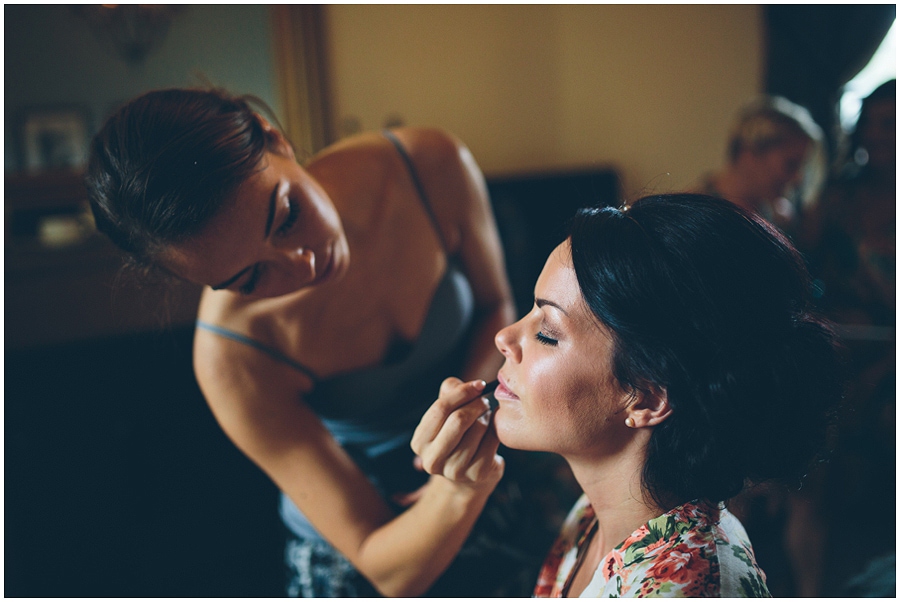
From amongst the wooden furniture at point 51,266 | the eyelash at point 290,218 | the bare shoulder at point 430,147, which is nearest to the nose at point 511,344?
the eyelash at point 290,218

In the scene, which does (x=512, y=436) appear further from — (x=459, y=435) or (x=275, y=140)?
(x=275, y=140)

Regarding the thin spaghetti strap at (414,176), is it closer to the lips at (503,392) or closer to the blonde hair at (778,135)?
the lips at (503,392)

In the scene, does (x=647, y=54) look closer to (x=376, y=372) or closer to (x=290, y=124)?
(x=290, y=124)

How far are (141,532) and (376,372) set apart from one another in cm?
187

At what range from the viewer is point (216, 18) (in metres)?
3.69

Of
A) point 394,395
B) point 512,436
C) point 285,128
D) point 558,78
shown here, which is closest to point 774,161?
point 394,395

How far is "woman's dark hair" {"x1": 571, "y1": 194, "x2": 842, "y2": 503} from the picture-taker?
28.4 inches

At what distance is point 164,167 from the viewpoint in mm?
807

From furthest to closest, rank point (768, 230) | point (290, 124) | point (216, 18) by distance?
point (290, 124), point (216, 18), point (768, 230)

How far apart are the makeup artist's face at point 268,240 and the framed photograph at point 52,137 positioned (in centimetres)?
335

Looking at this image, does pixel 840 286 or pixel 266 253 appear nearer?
pixel 266 253

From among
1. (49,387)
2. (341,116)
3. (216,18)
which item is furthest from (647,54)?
(49,387)

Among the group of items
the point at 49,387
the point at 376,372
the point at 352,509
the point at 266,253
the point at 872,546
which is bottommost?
the point at 872,546

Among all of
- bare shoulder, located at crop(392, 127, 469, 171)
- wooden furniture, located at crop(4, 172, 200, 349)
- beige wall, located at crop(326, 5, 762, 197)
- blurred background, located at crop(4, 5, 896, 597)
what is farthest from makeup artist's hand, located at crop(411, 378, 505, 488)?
beige wall, located at crop(326, 5, 762, 197)
